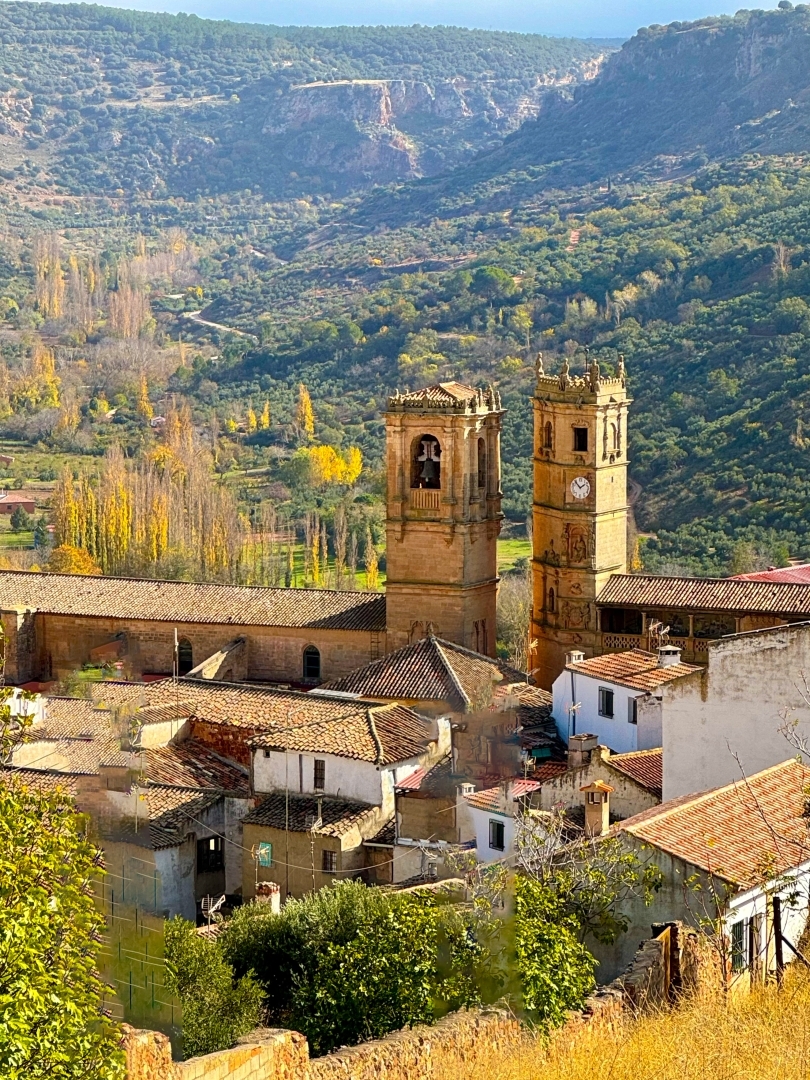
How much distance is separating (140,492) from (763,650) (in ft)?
151

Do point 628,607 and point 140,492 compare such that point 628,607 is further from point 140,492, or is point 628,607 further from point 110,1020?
point 140,492

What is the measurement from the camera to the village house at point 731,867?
731 inches

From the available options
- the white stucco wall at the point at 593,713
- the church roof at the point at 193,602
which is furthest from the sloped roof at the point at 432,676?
the church roof at the point at 193,602

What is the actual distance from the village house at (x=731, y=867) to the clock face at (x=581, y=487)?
646 inches

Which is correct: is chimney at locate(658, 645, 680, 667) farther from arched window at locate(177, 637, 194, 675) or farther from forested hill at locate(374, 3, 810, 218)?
forested hill at locate(374, 3, 810, 218)

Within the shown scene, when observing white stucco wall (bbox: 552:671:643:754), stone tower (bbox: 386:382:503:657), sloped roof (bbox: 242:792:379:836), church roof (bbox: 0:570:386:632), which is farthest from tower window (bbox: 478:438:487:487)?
sloped roof (bbox: 242:792:379:836)

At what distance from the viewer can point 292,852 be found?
27.6 m

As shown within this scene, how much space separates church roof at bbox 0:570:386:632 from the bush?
16361mm

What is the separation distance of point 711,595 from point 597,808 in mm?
12202

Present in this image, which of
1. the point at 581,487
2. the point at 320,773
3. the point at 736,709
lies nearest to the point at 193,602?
the point at 581,487

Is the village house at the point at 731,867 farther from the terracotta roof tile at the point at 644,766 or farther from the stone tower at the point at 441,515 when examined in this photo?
the stone tower at the point at 441,515

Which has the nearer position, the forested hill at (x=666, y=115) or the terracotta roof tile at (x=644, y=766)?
the terracotta roof tile at (x=644, y=766)

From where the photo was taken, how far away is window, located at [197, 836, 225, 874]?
2834 cm

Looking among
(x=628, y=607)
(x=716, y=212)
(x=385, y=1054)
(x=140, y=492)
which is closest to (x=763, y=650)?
(x=385, y=1054)
